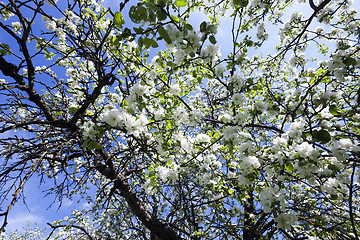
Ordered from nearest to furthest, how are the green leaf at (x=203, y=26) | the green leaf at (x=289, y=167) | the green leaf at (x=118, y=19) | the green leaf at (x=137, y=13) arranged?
the green leaf at (x=137, y=13) → the green leaf at (x=118, y=19) → the green leaf at (x=203, y=26) → the green leaf at (x=289, y=167)

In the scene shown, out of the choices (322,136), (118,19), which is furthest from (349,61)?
(118,19)

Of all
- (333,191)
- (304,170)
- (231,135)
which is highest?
(231,135)

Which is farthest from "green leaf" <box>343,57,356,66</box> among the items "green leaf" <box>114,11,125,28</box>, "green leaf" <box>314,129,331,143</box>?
"green leaf" <box>114,11,125,28</box>

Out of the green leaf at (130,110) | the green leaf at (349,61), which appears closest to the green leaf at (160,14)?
the green leaf at (130,110)

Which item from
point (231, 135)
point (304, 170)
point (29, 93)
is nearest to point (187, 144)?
point (231, 135)

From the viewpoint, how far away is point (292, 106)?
2635mm

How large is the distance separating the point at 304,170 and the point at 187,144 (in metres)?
1.73

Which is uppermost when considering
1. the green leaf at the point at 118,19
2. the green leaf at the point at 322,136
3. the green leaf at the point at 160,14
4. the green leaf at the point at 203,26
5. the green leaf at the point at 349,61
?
the green leaf at the point at 118,19

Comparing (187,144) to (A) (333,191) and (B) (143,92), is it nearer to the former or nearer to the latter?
(B) (143,92)

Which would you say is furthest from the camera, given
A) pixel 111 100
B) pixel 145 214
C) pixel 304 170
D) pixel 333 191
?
pixel 111 100

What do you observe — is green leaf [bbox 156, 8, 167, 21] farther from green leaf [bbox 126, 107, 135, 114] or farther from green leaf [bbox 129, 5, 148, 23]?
green leaf [bbox 126, 107, 135, 114]

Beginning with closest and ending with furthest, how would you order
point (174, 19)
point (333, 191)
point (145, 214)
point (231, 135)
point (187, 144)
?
1. point (174, 19)
2. point (231, 135)
3. point (333, 191)
4. point (187, 144)
5. point (145, 214)

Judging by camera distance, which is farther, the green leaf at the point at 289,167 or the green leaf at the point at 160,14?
the green leaf at the point at 289,167

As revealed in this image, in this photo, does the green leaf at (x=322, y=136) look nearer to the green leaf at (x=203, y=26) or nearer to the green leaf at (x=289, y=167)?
the green leaf at (x=289, y=167)
